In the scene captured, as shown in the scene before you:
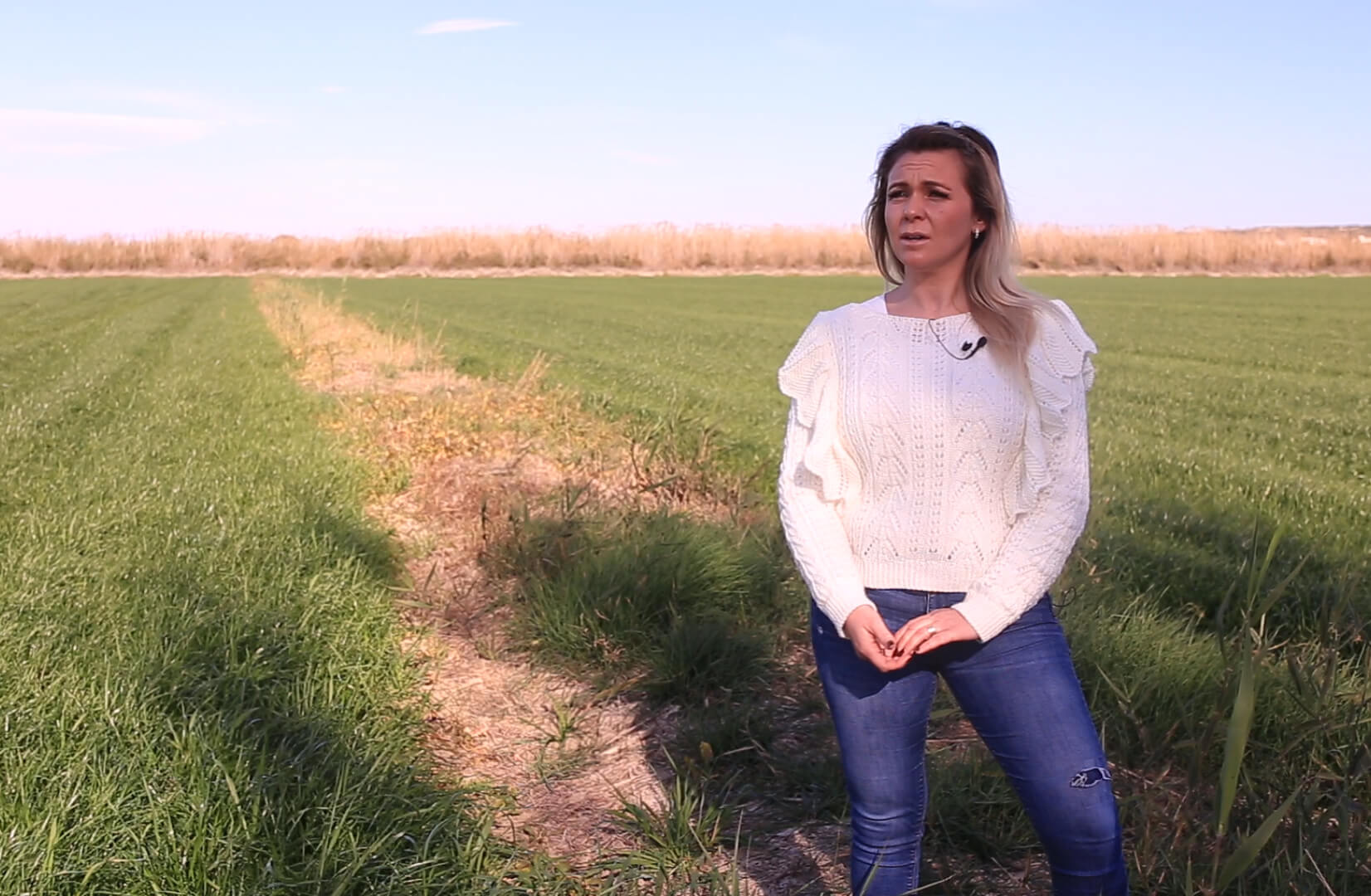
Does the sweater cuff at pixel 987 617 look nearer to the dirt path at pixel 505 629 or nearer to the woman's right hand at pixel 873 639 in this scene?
the woman's right hand at pixel 873 639

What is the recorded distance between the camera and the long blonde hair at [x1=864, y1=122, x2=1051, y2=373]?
2.26 metres

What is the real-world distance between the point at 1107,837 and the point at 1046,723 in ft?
0.76

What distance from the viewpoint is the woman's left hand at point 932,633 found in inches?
83.6

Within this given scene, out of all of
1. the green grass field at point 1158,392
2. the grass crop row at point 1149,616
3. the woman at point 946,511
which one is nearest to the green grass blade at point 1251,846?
the grass crop row at point 1149,616

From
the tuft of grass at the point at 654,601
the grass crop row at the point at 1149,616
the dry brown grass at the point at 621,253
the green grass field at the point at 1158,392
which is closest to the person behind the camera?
the grass crop row at the point at 1149,616

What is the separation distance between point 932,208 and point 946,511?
21.9 inches

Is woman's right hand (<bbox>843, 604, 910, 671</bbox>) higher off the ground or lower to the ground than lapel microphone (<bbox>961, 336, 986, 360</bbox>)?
lower

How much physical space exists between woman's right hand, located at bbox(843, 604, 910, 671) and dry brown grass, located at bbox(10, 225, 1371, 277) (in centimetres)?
5387

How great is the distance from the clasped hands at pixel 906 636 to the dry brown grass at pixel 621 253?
2120 inches

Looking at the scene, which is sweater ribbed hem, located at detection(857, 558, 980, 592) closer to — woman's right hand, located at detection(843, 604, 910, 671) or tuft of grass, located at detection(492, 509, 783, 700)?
woman's right hand, located at detection(843, 604, 910, 671)

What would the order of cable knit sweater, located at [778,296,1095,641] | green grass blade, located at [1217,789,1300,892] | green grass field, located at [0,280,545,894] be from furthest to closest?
green grass field, located at [0,280,545,894] → cable knit sweater, located at [778,296,1095,641] → green grass blade, located at [1217,789,1300,892]

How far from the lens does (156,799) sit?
2957 millimetres

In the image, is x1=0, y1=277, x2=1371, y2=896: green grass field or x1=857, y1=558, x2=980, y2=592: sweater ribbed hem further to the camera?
x1=0, y1=277, x2=1371, y2=896: green grass field

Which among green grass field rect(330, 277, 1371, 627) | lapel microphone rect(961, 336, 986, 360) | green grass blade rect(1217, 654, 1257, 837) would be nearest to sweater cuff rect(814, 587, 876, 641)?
lapel microphone rect(961, 336, 986, 360)
